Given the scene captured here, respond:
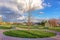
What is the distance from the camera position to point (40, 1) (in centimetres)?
124

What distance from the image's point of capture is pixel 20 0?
122 centimetres

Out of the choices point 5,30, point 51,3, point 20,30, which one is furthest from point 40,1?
point 5,30

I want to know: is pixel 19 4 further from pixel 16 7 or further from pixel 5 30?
pixel 5 30

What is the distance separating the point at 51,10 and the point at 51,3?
0.08 m

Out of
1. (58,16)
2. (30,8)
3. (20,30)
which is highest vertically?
(30,8)

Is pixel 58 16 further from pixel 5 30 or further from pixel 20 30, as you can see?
pixel 5 30

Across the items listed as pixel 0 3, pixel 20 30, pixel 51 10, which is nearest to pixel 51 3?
pixel 51 10

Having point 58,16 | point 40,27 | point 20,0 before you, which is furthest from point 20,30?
point 58,16

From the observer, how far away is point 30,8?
4.03ft

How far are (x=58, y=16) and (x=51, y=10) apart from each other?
99 mm

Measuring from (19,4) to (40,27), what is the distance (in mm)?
339

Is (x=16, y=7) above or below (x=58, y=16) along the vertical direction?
above

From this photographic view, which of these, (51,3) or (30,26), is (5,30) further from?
(51,3)

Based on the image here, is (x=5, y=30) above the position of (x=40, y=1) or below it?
below
